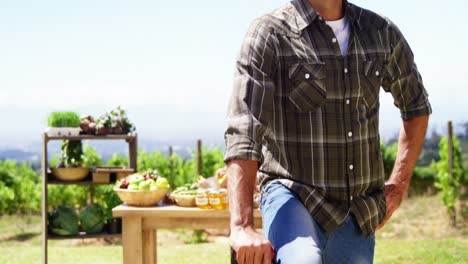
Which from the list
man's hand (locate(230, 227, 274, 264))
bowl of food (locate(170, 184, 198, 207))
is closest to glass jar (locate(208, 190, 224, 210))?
bowl of food (locate(170, 184, 198, 207))

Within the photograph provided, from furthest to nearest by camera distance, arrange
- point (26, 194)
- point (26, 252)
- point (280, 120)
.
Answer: point (26, 194), point (26, 252), point (280, 120)

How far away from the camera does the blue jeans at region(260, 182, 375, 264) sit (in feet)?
6.56

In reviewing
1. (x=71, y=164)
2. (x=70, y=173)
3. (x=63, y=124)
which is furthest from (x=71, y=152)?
(x=63, y=124)

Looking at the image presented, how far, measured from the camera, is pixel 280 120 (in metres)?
2.25

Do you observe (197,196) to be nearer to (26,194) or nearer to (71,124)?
(71,124)

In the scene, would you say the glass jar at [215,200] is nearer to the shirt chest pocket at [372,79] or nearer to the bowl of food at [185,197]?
the bowl of food at [185,197]

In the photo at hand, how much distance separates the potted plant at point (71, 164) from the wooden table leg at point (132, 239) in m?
2.36

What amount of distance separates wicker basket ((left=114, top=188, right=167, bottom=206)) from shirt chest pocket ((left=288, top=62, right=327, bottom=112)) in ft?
9.27

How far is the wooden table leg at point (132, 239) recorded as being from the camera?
486cm

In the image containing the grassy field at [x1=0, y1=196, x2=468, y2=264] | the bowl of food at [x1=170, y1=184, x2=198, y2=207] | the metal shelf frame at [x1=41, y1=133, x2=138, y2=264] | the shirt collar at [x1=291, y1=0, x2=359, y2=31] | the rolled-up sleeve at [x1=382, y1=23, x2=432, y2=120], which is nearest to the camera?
the shirt collar at [x1=291, y1=0, x2=359, y2=31]

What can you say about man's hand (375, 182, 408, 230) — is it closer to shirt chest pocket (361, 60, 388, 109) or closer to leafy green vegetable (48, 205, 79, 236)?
shirt chest pocket (361, 60, 388, 109)

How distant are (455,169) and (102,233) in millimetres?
5808

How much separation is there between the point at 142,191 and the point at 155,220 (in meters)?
0.23

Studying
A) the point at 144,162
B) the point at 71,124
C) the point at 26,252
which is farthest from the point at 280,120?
the point at 144,162
